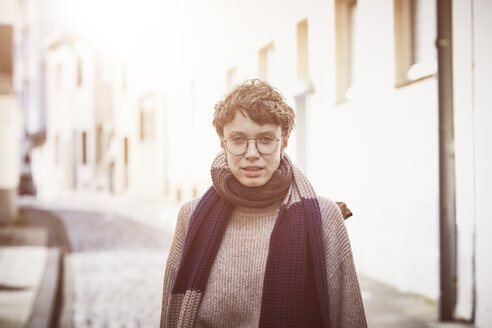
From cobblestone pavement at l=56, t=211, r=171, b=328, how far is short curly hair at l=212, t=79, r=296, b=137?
224 cm

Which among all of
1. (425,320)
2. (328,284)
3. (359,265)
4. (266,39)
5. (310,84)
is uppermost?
(266,39)

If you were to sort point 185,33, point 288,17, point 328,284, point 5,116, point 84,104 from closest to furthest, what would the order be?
point 328,284, point 288,17, point 185,33, point 84,104, point 5,116

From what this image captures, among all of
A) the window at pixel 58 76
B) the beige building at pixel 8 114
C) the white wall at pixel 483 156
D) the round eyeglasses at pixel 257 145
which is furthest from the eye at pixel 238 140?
the beige building at pixel 8 114

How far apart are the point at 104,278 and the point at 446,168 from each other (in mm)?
5019

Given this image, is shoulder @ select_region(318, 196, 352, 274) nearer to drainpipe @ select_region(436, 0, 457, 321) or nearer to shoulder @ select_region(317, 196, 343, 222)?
shoulder @ select_region(317, 196, 343, 222)

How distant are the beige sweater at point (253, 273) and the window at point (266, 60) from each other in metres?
1.15

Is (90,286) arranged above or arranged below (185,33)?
below

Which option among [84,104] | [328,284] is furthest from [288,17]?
[84,104]

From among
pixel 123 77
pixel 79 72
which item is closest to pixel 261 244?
pixel 123 77

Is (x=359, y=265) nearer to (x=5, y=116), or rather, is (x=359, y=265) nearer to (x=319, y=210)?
(x=319, y=210)

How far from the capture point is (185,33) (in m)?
3.19

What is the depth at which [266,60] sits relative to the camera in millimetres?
2809

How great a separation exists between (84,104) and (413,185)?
3289mm

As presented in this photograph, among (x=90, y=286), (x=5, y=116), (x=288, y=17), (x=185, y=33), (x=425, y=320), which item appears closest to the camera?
(x=288, y=17)
